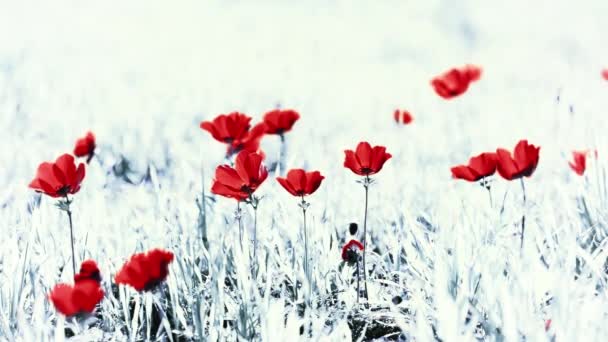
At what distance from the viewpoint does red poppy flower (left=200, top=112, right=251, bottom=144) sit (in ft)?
6.61

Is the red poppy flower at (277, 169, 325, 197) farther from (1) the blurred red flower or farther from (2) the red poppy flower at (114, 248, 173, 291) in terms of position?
(1) the blurred red flower

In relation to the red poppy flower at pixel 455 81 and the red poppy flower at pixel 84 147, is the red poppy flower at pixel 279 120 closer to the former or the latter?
the red poppy flower at pixel 84 147

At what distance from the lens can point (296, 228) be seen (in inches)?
76.9

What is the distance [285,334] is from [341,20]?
8730mm

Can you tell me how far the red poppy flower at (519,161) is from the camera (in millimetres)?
1622

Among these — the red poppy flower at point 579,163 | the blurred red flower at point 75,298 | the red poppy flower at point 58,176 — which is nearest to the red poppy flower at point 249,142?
the red poppy flower at point 58,176

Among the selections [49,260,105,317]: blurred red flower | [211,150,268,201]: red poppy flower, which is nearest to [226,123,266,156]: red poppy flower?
[211,150,268,201]: red poppy flower

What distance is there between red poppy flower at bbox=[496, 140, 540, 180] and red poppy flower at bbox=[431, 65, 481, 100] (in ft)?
4.63

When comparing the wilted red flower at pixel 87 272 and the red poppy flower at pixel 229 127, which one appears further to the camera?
the red poppy flower at pixel 229 127

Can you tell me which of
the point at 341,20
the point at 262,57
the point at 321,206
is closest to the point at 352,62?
the point at 262,57

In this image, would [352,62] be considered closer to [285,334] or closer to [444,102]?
[444,102]

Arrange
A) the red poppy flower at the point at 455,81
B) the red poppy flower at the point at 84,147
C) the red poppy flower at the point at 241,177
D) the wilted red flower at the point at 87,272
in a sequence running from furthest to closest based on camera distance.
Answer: the red poppy flower at the point at 455,81
the red poppy flower at the point at 84,147
the red poppy flower at the point at 241,177
the wilted red flower at the point at 87,272

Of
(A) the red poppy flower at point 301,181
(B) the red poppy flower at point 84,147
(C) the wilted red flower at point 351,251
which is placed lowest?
(C) the wilted red flower at point 351,251

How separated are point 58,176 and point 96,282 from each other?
1.12 ft
